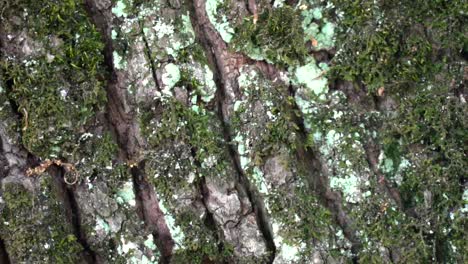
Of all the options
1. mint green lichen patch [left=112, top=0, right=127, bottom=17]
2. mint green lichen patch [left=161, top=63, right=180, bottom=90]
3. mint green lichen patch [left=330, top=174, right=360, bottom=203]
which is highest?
mint green lichen patch [left=112, top=0, right=127, bottom=17]

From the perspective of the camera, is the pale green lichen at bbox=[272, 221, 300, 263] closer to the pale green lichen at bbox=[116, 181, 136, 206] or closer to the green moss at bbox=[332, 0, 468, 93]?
the pale green lichen at bbox=[116, 181, 136, 206]

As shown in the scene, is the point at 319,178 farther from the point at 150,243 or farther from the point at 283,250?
the point at 150,243

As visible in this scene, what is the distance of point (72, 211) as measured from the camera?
8.12 ft

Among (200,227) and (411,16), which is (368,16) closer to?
(411,16)

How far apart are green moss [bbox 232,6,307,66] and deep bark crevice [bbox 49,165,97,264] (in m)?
0.83

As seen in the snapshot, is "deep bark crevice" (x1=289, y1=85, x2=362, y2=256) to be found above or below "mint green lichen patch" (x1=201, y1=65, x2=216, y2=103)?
below

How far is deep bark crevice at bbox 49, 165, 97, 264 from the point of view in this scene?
245 centimetres

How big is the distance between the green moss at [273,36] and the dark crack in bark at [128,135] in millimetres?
482

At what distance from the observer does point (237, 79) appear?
8.30ft

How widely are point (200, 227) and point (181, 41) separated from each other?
0.71 metres

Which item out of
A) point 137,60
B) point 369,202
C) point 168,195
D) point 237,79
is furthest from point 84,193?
point 369,202

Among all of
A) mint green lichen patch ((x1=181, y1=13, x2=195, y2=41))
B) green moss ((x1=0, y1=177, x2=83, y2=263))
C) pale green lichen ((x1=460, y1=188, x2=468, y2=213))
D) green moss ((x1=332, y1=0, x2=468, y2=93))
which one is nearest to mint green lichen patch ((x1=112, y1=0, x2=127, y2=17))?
mint green lichen patch ((x1=181, y1=13, x2=195, y2=41))

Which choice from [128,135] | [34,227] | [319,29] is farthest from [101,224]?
[319,29]

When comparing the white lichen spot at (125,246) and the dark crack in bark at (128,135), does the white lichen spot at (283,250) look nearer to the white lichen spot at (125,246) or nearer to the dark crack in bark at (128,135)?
the dark crack in bark at (128,135)
